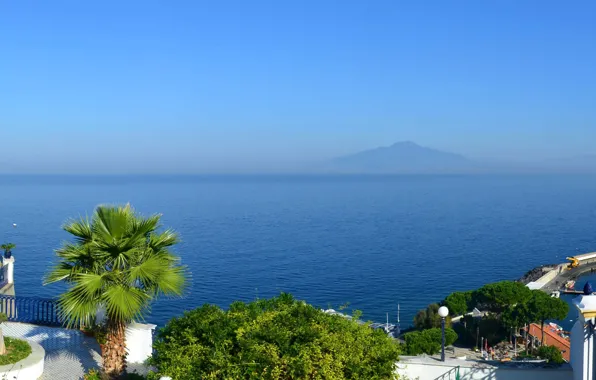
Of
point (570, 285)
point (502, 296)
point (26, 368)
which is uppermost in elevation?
point (26, 368)

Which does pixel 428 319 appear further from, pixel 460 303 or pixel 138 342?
pixel 138 342

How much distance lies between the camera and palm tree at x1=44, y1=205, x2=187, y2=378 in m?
8.52

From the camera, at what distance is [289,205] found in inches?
5969

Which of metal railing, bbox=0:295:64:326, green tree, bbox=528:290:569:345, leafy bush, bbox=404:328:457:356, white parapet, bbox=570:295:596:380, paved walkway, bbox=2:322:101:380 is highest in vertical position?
white parapet, bbox=570:295:596:380

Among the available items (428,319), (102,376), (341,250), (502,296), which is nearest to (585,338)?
(102,376)

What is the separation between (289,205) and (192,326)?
143m

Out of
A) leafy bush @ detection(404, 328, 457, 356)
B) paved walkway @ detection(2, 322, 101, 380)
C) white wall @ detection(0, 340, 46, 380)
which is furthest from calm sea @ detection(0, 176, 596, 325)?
white wall @ detection(0, 340, 46, 380)

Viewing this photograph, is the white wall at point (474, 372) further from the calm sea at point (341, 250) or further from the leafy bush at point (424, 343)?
the calm sea at point (341, 250)

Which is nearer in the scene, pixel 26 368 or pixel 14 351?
pixel 26 368

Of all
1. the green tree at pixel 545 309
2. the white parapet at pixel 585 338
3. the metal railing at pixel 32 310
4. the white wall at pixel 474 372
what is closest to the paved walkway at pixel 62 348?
the metal railing at pixel 32 310

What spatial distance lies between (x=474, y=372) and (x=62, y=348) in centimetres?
742

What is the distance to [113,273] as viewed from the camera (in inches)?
345

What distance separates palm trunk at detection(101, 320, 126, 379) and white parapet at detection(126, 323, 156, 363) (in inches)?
55.2

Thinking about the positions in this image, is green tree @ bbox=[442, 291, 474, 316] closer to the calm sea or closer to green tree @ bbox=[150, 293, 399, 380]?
the calm sea
